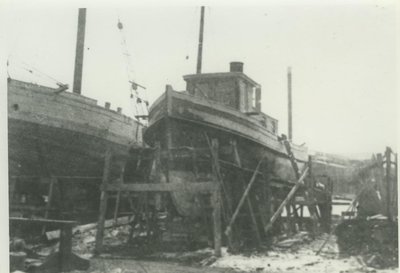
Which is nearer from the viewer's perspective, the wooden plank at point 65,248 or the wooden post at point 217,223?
the wooden plank at point 65,248

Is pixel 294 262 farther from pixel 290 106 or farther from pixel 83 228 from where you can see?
pixel 290 106

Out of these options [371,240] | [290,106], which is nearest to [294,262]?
[371,240]

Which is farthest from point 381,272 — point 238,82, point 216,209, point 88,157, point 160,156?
point 88,157

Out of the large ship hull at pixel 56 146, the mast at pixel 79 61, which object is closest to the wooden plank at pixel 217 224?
the large ship hull at pixel 56 146

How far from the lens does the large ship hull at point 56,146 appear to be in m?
12.6

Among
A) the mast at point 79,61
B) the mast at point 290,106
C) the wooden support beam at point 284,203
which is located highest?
the mast at point 290,106

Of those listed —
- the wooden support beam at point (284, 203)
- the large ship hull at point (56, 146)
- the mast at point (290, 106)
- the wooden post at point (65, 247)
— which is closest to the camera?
the wooden post at point (65, 247)

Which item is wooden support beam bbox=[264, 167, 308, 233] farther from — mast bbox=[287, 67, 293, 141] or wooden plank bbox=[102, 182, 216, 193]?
mast bbox=[287, 67, 293, 141]

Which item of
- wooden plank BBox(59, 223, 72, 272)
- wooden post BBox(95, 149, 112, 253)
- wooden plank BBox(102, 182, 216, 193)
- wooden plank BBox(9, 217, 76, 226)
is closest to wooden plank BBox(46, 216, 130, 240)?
wooden post BBox(95, 149, 112, 253)

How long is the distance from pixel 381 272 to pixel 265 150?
6131mm

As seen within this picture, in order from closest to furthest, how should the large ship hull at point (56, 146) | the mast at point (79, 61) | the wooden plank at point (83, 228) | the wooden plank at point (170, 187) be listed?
the wooden plank at point (170, 187)
the wooden plank at point (83, 228)
the large ship hull at point (56, 146)
the mast at point (79, 61)

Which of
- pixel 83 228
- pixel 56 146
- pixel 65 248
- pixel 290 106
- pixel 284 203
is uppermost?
pixel 290 106

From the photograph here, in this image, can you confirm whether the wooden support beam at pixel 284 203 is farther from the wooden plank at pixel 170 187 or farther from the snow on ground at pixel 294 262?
the wooden plank at pixel 170 187

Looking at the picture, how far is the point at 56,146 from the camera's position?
1316 centimetres
